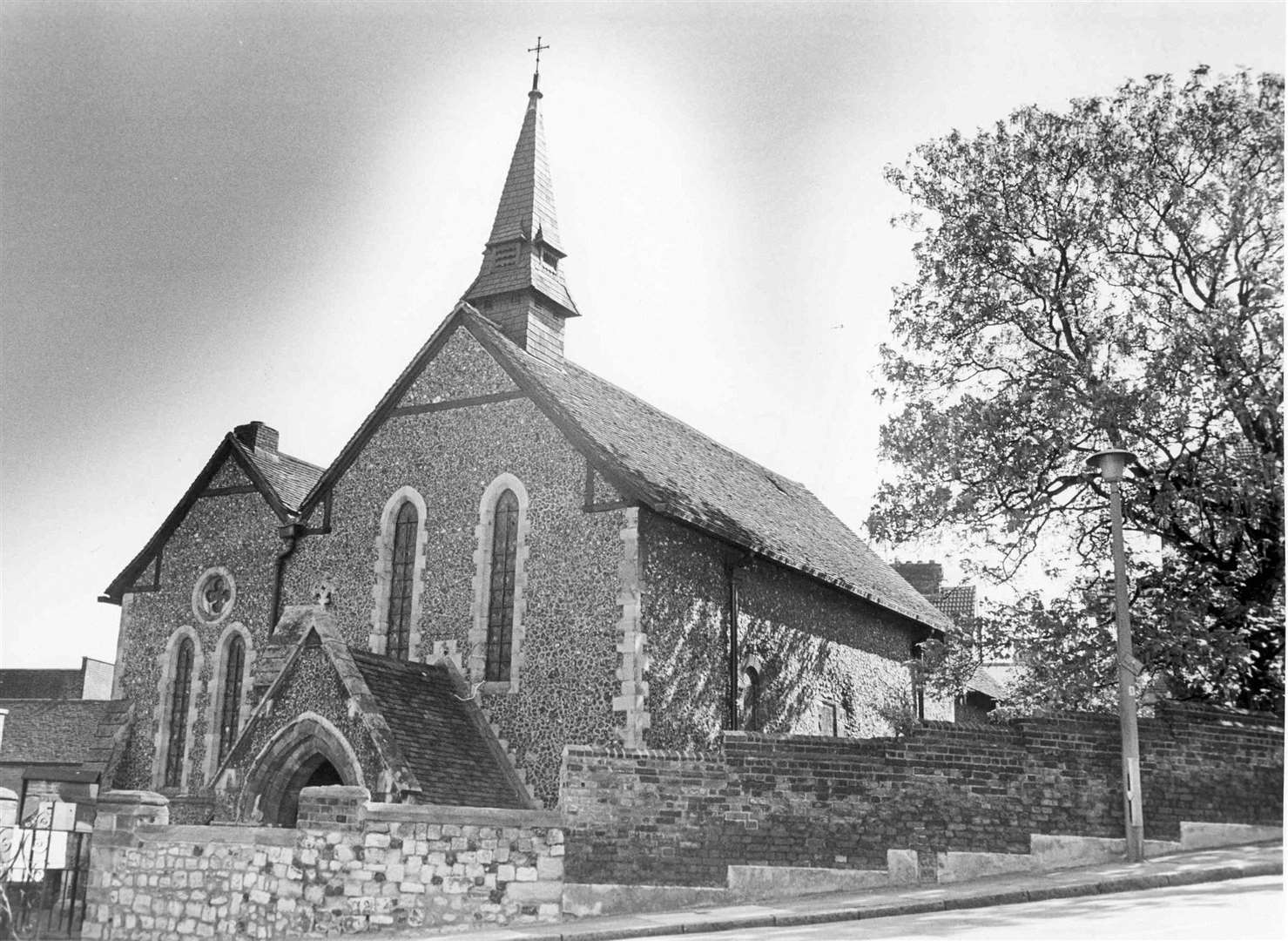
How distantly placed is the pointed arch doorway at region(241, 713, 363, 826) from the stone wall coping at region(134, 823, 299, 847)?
1.66 metres

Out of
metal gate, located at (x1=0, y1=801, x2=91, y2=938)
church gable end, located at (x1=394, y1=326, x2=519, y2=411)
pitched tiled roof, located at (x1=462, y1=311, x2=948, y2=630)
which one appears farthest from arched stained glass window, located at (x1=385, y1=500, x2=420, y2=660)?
metal gate, located at (x1=0, y1=801, x2=91, y2=938)

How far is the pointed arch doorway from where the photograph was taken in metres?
15.0

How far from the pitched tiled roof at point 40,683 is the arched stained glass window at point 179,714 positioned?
3226 cm

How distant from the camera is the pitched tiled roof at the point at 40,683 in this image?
5144 centimetres

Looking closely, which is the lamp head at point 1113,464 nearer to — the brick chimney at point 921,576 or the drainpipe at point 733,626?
the drainpipe at point 733,626

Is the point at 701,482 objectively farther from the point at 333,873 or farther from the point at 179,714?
the point at 333,873

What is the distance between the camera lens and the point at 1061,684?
16062 millimetres

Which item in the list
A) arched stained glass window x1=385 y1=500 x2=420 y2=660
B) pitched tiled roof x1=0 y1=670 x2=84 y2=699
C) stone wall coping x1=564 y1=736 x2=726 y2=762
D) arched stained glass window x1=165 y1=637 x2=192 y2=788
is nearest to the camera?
stone wall coping x1=564 y1=736 x2=726 y2=762

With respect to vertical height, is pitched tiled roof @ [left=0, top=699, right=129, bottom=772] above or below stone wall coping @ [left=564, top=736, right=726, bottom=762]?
above

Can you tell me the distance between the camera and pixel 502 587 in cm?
1769

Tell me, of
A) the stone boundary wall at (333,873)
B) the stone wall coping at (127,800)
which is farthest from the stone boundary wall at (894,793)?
the stone wall coping at (127,800)

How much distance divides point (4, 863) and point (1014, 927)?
10466mm

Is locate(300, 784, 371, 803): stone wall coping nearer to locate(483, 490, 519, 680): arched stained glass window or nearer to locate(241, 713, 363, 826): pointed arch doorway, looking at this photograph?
locate(241, 713, 363, 826): pointed arch doorway

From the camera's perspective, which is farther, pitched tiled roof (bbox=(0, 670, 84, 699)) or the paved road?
pitched tiled roof (bbox=(0, 670, 84, 699))
